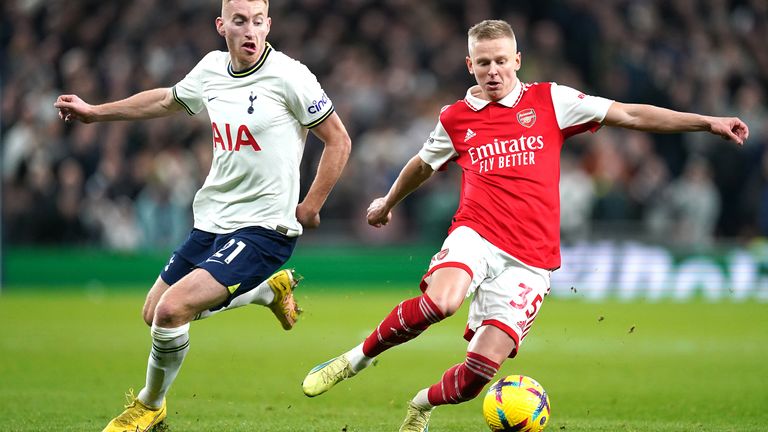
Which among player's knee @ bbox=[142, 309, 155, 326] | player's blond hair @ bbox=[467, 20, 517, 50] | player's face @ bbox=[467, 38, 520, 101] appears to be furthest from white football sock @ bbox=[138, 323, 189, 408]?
player's blond hair @ bbox=[467, 20, 517, 50]

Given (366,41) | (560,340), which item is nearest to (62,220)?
(366,41)

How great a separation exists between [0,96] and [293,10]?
563 centimetres

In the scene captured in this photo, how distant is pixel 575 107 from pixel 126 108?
2.85 metres

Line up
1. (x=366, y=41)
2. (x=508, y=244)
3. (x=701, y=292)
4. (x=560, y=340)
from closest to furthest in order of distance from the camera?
(x=508, y=244), (x=560, y=340), (x=701, y=292), (x=366, y=41)

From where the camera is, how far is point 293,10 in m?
21.9

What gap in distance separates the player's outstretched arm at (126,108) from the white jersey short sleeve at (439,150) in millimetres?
1653

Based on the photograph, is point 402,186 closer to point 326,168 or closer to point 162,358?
point 326,168

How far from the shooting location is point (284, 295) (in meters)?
8.05

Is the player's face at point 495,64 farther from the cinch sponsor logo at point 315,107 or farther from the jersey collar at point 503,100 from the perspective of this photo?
the cinch sponsor logo at point 315,107

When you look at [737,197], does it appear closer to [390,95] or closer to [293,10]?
[390,95]

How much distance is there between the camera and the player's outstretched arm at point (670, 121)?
6508mm

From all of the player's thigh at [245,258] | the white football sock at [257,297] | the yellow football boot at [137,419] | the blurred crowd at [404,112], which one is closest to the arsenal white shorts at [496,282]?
the player's thigh at [245,258]

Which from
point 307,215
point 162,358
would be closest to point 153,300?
point 162,358

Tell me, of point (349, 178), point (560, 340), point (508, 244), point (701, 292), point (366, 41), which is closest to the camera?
point (508, 244)
